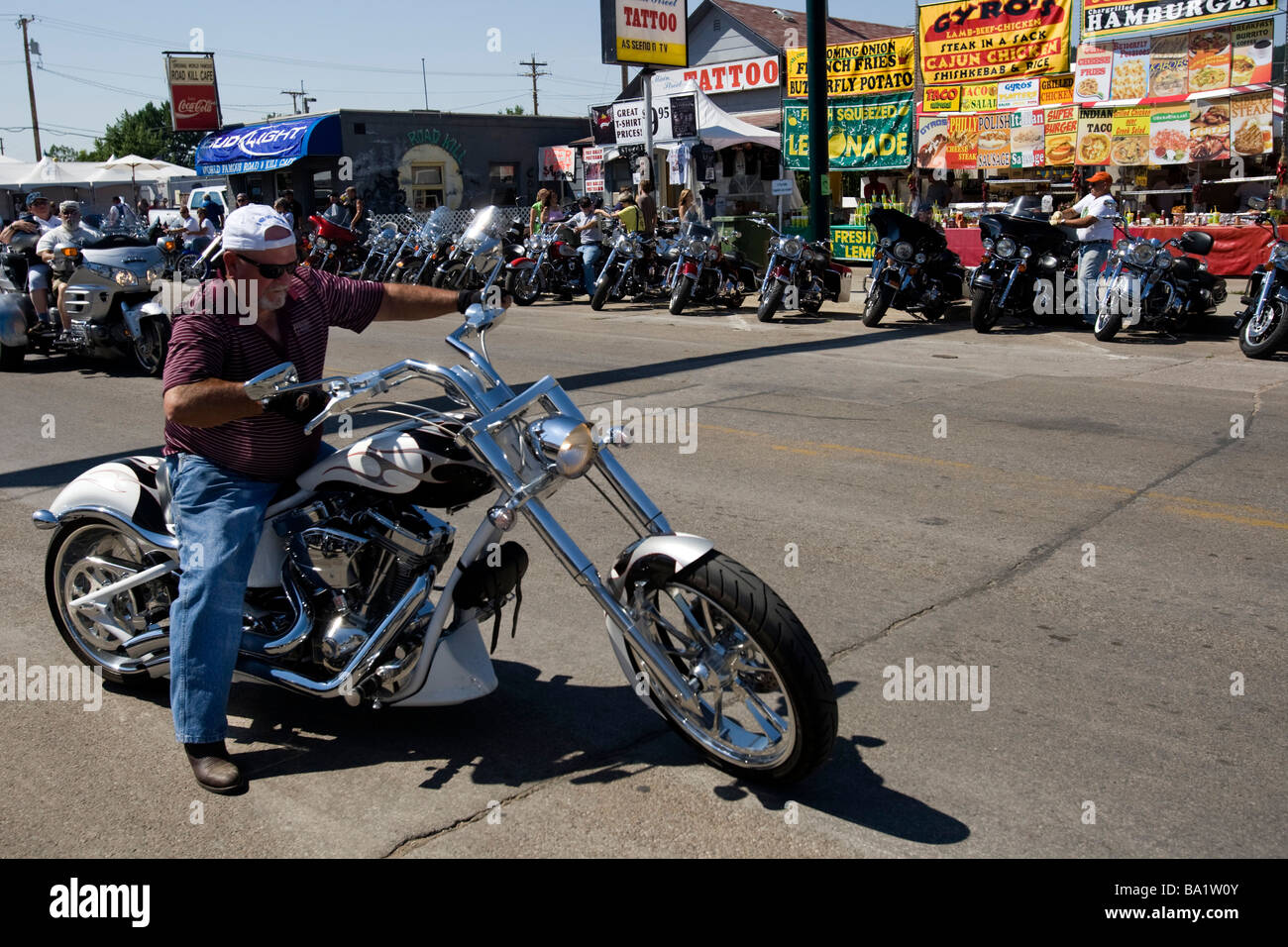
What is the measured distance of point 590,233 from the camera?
2017 centimetres

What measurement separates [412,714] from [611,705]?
0.73 m

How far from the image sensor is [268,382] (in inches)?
130

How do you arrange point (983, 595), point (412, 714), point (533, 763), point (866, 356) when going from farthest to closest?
1. point (866, 356)
2. point (983, 595)
3. point (412, 714)
4. point (533, 763)

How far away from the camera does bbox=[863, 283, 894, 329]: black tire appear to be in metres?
15.2

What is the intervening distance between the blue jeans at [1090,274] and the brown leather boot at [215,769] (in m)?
13.1

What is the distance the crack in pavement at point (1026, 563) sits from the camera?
477cm

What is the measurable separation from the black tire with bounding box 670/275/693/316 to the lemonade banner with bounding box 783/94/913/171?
6422 mm

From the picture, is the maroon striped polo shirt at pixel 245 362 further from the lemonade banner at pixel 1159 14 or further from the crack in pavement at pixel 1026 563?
the lemonade banner at pixel 1159 14

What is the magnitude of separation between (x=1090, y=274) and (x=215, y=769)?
524 inches

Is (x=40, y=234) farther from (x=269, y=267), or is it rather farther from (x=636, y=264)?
(x=269, y=267)
